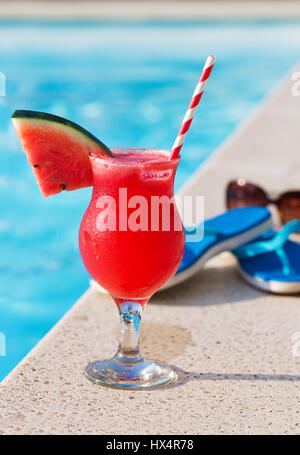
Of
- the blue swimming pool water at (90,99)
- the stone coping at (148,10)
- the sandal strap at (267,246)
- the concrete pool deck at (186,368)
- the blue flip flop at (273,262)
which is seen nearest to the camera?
the concrete pool deck at (186,368)

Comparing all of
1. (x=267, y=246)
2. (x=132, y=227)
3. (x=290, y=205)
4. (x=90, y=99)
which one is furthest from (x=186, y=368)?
(x=90, y=99)

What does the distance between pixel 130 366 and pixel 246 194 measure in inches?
52.7

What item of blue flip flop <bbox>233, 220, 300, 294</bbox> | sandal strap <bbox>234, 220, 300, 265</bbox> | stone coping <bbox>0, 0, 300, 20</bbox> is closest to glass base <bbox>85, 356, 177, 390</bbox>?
blue flip flop <bbox>233, 220, 300, 294</bbox>

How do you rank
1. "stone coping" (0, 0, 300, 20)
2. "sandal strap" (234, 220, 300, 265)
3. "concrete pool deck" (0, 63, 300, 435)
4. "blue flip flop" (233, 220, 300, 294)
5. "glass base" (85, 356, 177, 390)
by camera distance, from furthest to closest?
1. "stone coping" (0, 0, 300, 20)
2. "sandal strap" (234, 220, 300, 265)
3. "blue flip flop" (233, 220, 300, 294)
4. "glass base" (85, 356, 177, 390)
5. "concrete pool deck" (0, 63, 300, 435)

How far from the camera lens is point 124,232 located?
66.3 inches

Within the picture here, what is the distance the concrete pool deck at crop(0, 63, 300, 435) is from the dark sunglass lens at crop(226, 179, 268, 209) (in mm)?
287

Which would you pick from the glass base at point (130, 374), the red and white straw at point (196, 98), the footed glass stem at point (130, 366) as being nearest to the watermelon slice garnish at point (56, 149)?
the red and white straw at point (196, 98)

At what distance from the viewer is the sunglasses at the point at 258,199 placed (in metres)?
2.93

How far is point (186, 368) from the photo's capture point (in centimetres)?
191

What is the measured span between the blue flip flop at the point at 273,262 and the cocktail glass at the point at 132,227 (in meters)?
0.73

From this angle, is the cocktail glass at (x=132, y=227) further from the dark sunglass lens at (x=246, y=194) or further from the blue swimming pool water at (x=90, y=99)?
the dark sunglass lens at (x=246, y=194)

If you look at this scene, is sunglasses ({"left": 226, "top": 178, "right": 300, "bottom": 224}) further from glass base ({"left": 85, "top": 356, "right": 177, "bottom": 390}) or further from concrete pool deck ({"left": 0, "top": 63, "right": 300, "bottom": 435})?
glass base ({"left": 85, "top": 356, "right": 177, "bottom": 390})

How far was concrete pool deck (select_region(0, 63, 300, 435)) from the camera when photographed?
162 cm
